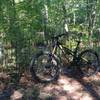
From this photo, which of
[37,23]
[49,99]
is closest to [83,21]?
[37,23]

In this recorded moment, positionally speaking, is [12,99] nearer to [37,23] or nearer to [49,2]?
[37,23]

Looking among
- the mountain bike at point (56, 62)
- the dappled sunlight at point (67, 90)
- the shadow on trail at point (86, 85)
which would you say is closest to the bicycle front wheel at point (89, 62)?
the mountain bike at point (56, 62)

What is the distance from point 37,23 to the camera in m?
7.86

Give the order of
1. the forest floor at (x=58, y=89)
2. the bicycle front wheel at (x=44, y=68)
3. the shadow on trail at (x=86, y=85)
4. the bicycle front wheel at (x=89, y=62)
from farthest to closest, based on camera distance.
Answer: the bicycle front wheel at (x=89, y=62) < the bicycle front wheel at (x=44, y=68) < the shadow on trail at (x=86, y=85) < the forest floor at (x=58, y=89)

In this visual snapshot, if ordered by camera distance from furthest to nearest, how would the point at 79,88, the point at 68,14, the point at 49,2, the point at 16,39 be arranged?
the point at 68,14
the point at 49,2
the point at 16,39
the point at 79,88

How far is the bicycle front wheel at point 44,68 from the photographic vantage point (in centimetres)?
722

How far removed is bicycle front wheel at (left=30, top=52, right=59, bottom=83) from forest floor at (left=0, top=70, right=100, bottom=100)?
6.8 inches

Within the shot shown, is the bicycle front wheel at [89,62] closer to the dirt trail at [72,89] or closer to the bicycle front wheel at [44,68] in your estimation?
the dirt trail at [72,89]

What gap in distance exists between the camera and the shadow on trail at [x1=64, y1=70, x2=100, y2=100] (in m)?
6.69

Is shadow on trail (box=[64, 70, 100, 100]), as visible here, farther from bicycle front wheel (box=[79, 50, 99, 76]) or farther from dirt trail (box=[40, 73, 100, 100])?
bicycle front wheel (box=[79, 50, 99, 76])

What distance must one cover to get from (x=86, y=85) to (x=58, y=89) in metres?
0.75

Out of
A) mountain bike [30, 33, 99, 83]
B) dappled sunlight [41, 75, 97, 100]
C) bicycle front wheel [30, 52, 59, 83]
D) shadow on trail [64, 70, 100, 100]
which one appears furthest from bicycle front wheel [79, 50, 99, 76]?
bicycle front wheel [30, 52, 59, 83]

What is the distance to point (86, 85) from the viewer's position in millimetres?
7238

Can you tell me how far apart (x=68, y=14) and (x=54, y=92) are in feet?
11.3
